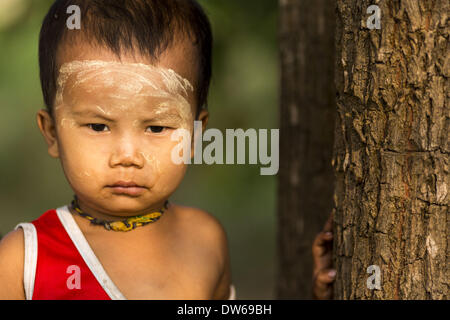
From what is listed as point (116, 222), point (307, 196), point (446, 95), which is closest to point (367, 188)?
point (446, 95)

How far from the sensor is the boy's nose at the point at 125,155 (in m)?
1.92

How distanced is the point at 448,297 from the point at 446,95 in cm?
60

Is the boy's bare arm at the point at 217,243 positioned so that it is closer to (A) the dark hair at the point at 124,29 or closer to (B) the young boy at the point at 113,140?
(B) the young boy at the point at 113,140

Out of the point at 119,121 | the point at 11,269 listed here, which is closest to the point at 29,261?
the point at 11,269

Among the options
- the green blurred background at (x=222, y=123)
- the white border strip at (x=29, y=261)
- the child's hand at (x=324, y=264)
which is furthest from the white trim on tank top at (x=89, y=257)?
the green blurred background at (x=222, y=123)

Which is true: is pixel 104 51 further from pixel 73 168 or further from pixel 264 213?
pixel 264 213

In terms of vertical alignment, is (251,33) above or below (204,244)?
above

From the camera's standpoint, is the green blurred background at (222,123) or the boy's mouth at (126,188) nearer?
the boy's mouth at (126,188)

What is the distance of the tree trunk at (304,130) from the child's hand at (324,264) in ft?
2.44

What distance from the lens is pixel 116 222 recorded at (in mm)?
2109

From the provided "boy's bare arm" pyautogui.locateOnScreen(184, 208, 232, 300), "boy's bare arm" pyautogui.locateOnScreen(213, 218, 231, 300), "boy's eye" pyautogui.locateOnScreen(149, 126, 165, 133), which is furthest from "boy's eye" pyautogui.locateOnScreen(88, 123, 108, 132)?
"boy's bare arm" pyautogui.locateOnScreen(213, 218, 231, 300)

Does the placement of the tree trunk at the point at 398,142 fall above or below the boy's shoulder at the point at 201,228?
above

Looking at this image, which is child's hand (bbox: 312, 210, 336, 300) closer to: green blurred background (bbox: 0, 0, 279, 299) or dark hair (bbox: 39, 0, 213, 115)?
dark hair (bbox: 39, 0, 213, 115)

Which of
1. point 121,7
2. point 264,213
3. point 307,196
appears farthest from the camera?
point 264,213
